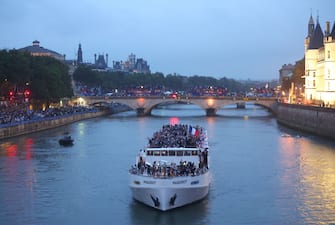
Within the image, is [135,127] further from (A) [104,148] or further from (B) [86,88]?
(B) [86,88]

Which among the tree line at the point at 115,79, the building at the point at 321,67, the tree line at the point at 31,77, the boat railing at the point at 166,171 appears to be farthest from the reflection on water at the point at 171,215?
the tree line at the point at 115,79

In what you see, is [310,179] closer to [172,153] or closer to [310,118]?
[172,153]

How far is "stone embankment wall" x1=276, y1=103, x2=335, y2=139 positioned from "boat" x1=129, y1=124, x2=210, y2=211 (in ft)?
96.4

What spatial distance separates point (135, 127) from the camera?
7412 cm

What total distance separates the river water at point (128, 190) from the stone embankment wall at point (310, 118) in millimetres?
3531

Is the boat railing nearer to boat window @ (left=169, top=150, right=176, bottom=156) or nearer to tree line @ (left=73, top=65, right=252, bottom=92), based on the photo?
boat window @ (left=169, top=150, right=176, bottom=156)

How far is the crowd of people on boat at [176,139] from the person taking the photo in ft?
110

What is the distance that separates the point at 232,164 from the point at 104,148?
12.9 m

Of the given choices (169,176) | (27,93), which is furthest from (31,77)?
(169,176)

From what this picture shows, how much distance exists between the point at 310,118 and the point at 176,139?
35.5 meters

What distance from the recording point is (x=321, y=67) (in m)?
82.1

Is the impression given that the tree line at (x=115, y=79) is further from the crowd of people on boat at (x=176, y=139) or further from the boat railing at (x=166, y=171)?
the boat railing at (x=166, y=171)

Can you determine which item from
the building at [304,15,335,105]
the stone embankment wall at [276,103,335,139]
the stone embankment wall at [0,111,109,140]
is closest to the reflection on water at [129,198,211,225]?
the stone embankment wall at [0,111,109,140]

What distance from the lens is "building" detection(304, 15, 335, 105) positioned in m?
73.6
